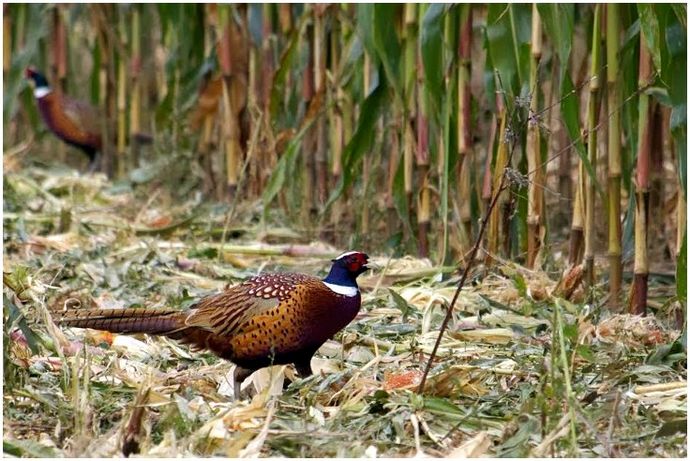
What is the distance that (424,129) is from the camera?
5.68 meters

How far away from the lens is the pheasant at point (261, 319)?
389 cm

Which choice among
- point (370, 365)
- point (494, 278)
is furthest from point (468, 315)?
point (370, 365)

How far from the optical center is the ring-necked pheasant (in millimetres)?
9055

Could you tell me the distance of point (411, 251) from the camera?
5906mm

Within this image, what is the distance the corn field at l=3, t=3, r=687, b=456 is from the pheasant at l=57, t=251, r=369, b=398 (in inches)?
21.7

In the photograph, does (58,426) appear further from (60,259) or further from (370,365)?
(60,259)

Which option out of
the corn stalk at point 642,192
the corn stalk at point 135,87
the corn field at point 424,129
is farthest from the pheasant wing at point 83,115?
the corn stalk at point 642,192

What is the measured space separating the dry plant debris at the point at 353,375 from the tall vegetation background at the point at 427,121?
11.6 inches

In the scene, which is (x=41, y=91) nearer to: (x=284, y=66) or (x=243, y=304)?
(x=284, y=66)

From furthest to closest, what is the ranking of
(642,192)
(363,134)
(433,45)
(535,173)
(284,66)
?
(284,66), (363,134), (433,45), (535,173), (642,192)

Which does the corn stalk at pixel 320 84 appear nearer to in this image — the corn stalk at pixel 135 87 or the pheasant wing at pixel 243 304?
the corn stalk at pixel 135 87


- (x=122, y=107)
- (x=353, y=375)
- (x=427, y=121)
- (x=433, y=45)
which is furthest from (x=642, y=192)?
(x=122, y=107)

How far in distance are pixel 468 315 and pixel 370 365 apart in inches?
39.7

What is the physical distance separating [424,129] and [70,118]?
13.7ft
